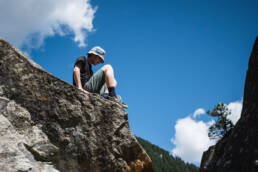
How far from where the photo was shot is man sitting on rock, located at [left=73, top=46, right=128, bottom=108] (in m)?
4.39

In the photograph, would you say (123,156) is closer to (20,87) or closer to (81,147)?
(81,147)

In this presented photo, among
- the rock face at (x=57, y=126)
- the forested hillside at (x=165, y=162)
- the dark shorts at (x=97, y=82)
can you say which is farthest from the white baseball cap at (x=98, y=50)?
the forested hillside at (x=165, y=162)

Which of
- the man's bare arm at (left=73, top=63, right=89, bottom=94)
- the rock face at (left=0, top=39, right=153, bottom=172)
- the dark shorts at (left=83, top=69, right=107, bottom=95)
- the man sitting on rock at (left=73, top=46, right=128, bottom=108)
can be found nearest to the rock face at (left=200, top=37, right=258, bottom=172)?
the rock face at (left=0, top=39, right=153, bottom=172)

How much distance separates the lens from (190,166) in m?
164

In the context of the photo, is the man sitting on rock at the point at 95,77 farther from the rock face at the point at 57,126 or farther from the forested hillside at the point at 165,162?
the forested hillside at the point at 165,162

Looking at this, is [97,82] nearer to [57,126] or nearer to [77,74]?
[77,74]

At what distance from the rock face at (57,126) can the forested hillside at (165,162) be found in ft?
446

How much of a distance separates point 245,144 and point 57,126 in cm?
287

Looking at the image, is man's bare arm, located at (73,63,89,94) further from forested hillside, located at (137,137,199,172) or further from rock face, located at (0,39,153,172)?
forested hillside, located at (137,137,199,172)

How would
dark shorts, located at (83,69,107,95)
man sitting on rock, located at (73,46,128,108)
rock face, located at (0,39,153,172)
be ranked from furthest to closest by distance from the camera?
dark shorts, located at (83,69,107,95)
man sitting on rock, located at (73,46,128,108)
rock face, located at (0,39,153,172)

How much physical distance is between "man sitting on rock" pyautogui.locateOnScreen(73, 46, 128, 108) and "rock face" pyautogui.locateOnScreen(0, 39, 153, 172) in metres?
0.48

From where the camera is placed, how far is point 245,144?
2.55 meters

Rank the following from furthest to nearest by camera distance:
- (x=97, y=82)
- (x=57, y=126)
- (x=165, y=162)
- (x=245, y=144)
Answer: (x=165, y=162) → (x=97, y=82) → (x=57, y=126) → (x=245, y=144)

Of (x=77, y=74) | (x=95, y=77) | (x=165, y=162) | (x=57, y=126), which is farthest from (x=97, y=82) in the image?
(x=165, y=162)
